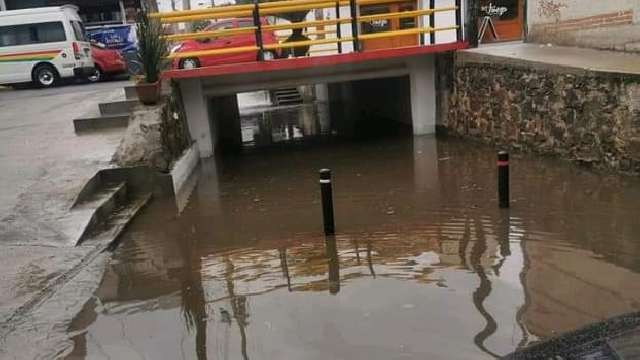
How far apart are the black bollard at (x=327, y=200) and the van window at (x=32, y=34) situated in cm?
1769

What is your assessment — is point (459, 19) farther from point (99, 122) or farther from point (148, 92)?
point (99, 122)

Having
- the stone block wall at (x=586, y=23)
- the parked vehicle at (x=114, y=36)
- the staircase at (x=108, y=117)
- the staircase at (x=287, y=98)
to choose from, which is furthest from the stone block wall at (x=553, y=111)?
the parked vehicle at (x=114, y=36)

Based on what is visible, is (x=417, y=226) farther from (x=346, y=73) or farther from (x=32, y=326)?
(x=346, y=73)

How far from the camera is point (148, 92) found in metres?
10.9

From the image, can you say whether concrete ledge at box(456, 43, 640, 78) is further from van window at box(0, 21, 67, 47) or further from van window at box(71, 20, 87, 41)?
van window at box(0, 21, 67, 47)

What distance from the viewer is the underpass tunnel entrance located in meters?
16.3

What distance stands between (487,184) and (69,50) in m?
17.1

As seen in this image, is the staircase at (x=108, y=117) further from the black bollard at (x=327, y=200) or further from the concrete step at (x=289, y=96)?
the concrete step at (x=289, y=96)

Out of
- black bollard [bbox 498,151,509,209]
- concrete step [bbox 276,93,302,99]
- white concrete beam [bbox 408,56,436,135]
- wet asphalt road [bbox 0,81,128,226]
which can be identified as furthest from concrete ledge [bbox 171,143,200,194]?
concrete step [bbox 276,93,302,99]

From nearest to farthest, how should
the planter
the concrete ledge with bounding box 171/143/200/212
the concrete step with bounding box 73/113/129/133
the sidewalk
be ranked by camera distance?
the sidewalk < the concrete ledge with bounding box 171/143/200/212 < the planter < the concrete step with bounding box 73/113/129/133

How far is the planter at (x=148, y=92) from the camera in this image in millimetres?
10876

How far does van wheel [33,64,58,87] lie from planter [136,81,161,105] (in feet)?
41.6

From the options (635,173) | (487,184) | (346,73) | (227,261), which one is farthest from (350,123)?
(227,261)

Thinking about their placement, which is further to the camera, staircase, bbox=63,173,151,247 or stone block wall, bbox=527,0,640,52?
stone block wall, bbox=527,0,640,52
